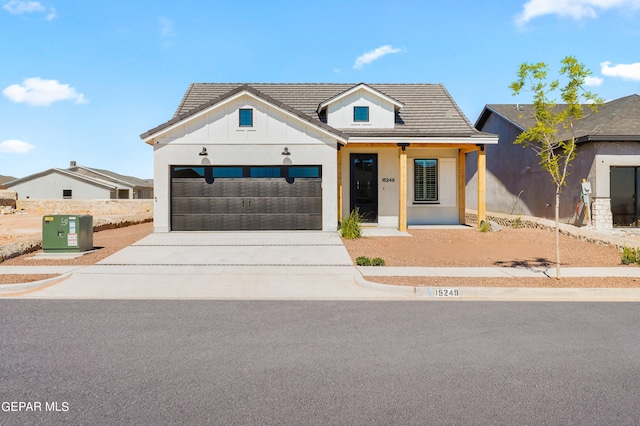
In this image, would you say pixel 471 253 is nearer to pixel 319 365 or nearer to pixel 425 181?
pixel 425 181

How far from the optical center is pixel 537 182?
2234 cm

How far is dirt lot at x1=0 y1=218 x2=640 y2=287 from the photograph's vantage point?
379 inches

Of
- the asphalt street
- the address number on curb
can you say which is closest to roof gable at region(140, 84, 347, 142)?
the address number on curb

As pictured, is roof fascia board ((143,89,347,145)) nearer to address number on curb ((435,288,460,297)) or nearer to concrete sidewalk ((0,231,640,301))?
concrete sidewalk ((0,231,640,301))

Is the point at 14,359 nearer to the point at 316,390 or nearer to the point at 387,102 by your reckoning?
the point at 316,390

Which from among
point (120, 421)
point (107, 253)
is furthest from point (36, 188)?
point (120, 421)

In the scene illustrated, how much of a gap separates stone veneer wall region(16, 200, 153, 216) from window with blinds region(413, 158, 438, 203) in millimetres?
23174

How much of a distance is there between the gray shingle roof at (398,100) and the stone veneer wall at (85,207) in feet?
53.8

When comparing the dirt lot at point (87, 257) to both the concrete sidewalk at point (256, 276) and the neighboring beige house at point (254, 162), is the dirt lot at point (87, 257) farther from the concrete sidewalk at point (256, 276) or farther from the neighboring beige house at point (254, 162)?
the neighboring beige house at point (254, 162)

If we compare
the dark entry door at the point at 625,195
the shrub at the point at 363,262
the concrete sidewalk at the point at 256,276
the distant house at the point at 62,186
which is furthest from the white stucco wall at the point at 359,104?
the distant house at the point at 62,186

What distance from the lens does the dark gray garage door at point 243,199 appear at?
17.7 metres

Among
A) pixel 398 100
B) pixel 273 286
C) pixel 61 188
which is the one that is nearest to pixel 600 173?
pixel 398 100

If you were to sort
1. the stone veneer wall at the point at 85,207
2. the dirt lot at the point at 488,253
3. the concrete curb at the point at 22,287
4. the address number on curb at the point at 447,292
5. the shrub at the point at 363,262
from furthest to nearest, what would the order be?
1. the stone veneer wall at the point at 85,207
2. the shrub at the point at 363,262
3. the dirt lot at the point at 488,253
4. the concrete curb at the point at 22,287
5. the address number on curb at the point at 447,292

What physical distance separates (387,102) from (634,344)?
51.5 feet
